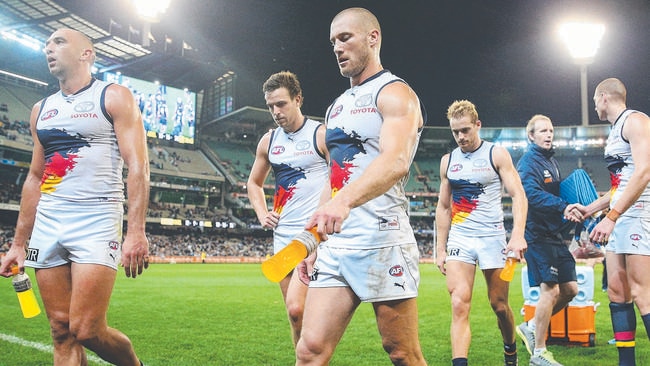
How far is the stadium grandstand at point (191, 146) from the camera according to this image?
42875 millimetres

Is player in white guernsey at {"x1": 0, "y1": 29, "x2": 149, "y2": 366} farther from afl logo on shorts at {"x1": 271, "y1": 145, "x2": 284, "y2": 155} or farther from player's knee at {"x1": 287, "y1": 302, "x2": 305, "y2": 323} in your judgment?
afl logo on shorts at {"x1": 271, "y1": 145, "x2": 284, "y2": 155}

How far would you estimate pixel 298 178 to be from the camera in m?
5.25

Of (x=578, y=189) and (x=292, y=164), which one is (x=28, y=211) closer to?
(x=292, y=164)

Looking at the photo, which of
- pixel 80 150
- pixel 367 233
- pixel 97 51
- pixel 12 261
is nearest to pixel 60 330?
pixel 12 261

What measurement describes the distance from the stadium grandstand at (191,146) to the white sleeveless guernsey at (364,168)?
40.6 meters

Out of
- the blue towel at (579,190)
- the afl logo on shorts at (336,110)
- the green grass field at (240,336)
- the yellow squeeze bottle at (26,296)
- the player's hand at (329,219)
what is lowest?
the green grass field at (240,336)

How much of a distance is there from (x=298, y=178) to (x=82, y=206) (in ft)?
6.53

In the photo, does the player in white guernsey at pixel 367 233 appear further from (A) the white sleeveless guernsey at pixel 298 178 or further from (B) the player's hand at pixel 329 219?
(A) the white sleeveless guernsey at pixel 298 178

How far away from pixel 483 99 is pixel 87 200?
2200 inches

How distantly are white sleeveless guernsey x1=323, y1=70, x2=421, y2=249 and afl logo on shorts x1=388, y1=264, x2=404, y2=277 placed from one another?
0.12 meters

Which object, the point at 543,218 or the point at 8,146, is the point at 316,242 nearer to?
the point at 543,218

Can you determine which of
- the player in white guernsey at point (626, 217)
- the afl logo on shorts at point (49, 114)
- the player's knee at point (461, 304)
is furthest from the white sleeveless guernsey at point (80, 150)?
the player in white guernsey at point (626, 217)

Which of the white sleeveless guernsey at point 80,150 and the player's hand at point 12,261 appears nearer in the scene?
the white sleeveless guernsey at point 80,150

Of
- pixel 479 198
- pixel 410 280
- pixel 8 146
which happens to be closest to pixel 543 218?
pixel 479 198
